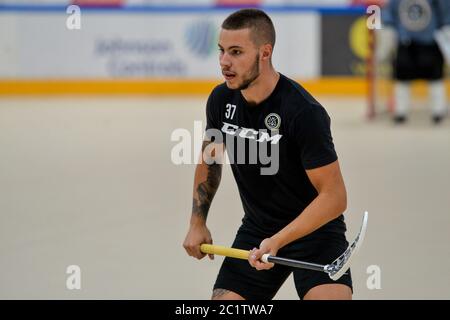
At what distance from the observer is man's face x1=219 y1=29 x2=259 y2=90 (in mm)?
3596

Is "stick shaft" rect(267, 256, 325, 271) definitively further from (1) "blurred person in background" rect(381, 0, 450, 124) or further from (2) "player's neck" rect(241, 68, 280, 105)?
(1) "blurred person in background" rect(381, 0, 450, 124)

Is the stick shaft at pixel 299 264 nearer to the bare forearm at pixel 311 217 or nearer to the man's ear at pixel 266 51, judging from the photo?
the bare forearm at pixel 311 217

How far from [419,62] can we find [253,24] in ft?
28.9

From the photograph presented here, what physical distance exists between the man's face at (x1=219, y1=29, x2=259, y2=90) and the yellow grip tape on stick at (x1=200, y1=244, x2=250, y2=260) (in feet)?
2.09

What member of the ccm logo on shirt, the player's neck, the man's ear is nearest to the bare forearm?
the ccm logo on shirt

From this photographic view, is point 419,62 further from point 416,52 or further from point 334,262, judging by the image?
point 334,262

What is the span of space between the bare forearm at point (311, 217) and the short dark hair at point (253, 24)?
25.2 inches

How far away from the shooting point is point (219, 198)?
802 cm

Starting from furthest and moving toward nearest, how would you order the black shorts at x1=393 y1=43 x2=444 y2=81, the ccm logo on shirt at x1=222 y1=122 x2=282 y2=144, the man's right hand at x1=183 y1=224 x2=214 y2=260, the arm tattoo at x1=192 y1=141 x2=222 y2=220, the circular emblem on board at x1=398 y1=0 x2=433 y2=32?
the black shorts at x1=393 y1=43 x2=444 y2=81, the circular emblem on board at x1=398 y1=0 x2=433 y2=32, the arm tattoo at x1=192 y1=141 x2=222 y2=220, the man's right hand at x1=183 y1=224 x2=214 y2=260, the ccm logo on shirt at x1=222 y1=122 x2=282 y2=144

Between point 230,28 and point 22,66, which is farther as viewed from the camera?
point 22,66

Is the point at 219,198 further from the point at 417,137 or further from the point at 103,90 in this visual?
the point at 103,90
